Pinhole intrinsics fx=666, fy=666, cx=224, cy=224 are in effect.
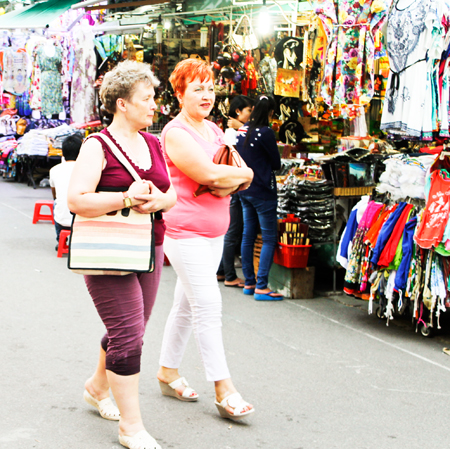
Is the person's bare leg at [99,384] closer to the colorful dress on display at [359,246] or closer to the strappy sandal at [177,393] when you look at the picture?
the strappy sandal at [177,393]

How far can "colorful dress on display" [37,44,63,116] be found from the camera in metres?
14.5

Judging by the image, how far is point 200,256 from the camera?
3.54 m

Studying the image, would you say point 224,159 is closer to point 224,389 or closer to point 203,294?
point 203,294

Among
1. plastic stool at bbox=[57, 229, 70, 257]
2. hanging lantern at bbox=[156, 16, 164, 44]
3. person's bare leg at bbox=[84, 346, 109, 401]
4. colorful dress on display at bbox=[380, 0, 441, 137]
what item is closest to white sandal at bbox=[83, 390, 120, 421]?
person's bare leg at bbox=[84, 346, 109, 401]

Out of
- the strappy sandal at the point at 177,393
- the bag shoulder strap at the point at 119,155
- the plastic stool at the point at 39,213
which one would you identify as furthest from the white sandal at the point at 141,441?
the plastic stool at the point at 39,213

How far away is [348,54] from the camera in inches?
255

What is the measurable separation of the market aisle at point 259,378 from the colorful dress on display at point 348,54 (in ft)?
6.65

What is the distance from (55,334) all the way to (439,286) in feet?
9.36

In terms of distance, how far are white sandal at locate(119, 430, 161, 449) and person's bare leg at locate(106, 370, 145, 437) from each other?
2cm

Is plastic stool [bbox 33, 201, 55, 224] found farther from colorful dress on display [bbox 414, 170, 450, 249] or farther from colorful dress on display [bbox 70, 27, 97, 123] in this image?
colorful dress on display [bbox 414, 170, 450, 249]

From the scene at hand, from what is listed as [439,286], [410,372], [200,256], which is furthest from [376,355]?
[200,256]

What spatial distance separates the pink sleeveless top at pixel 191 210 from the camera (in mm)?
3549

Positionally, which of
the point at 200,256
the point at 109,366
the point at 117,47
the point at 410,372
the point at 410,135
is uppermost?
the point at 117,47

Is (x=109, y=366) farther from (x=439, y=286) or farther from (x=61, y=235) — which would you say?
(x=61, y=235)
